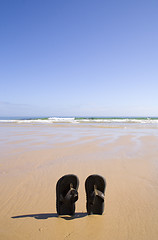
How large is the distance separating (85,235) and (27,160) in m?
3.88

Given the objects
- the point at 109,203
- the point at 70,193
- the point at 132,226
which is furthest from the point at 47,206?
the point at 132,226

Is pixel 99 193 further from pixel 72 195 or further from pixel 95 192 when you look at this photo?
pixel 72 195

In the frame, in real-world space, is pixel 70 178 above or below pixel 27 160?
above

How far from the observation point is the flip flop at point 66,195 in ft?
8.16

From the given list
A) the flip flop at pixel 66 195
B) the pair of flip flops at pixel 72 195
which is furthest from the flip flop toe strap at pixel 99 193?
the flip flop at pixel 66 195

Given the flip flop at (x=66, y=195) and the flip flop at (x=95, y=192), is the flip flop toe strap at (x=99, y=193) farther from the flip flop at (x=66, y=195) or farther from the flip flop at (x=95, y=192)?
the flip flop at (x=66, y=195)

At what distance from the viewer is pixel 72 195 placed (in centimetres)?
246

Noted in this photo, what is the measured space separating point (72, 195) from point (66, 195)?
100 millimetres

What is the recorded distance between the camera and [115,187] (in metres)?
3.55

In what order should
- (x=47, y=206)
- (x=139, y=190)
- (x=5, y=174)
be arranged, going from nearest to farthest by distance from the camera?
(x=47, y=206) → (x=139, y=190) → (x=5, y=174)

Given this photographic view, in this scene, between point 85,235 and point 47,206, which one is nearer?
point 85,235

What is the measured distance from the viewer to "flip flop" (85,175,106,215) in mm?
2510

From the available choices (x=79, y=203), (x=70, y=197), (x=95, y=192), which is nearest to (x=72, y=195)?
(x=70, y=197)

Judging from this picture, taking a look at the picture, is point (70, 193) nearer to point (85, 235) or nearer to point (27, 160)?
point (85, 235)
